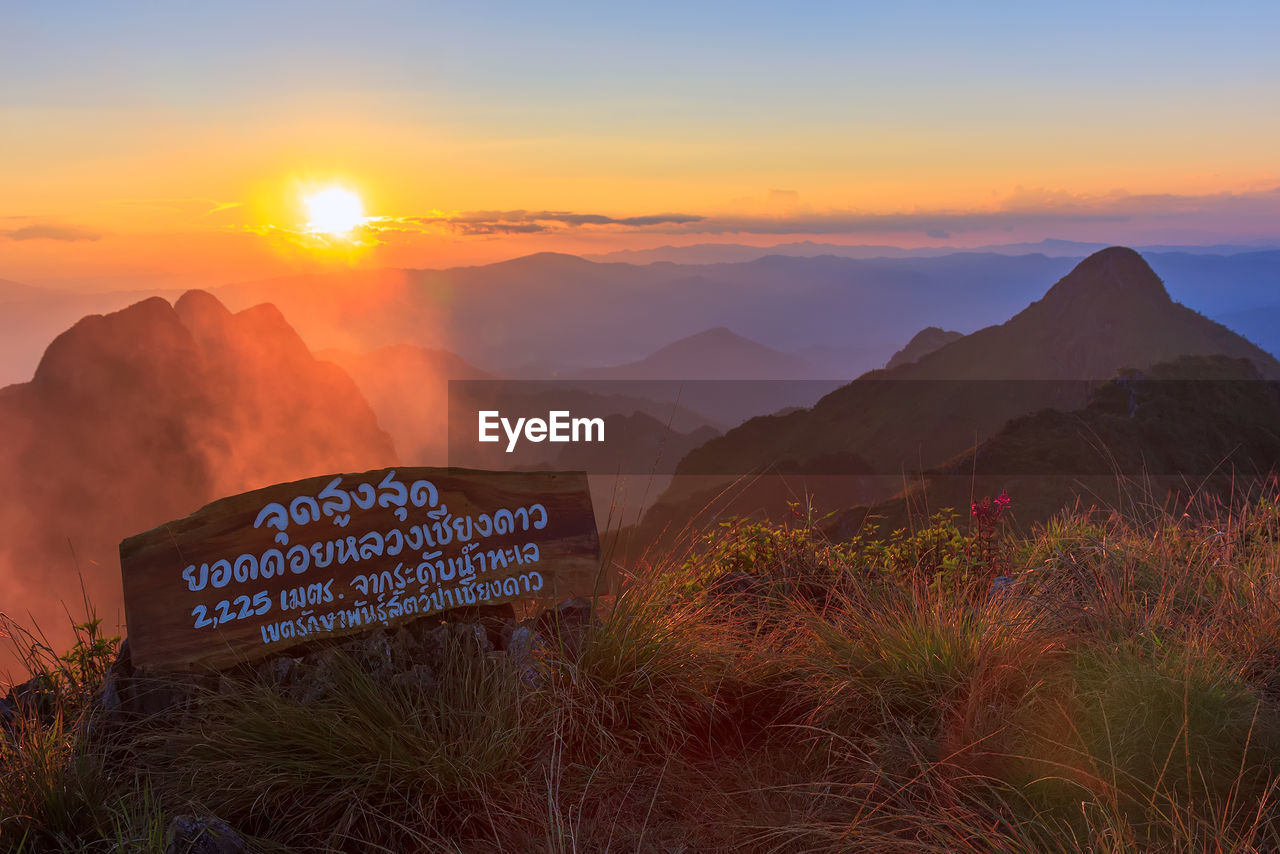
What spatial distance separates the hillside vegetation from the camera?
394 centimetres

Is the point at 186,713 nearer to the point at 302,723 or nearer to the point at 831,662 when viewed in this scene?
the point at 302,723

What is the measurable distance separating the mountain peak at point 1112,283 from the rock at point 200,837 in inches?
4623

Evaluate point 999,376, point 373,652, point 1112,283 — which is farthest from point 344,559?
point 1112,283

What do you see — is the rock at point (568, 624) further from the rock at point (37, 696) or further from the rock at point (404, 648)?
the rock at point (37, 696)

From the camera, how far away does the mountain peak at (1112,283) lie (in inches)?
4193

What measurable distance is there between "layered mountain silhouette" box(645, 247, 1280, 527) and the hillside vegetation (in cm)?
5804

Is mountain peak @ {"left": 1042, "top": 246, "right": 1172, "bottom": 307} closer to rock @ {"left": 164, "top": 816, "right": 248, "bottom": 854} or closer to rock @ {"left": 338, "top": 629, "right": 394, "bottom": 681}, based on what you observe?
rock @ {"left": 338, "top": 629, "right": 394, "bottom": 681}

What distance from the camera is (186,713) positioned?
15.9 feet

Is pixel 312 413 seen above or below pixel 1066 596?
below

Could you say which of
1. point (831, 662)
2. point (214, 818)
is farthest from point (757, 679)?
point (214, 818)

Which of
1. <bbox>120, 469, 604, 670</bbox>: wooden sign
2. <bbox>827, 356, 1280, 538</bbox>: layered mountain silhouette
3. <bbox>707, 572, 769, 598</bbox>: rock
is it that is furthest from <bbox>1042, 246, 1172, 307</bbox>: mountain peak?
<bbox>120, 469, 604, 670</bbox>: wooden sign

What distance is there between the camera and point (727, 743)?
5113 millimetres

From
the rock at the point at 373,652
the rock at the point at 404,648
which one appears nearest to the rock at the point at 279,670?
the rock at the point at 373,652

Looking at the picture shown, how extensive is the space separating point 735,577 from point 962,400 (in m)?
79.9
